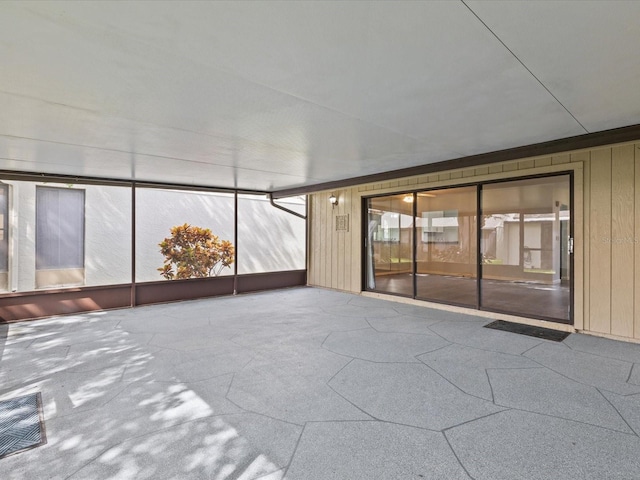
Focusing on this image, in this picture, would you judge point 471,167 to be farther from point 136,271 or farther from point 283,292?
point 136,271

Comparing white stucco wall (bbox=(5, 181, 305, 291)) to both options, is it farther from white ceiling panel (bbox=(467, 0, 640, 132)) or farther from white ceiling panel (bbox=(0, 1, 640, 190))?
white ceiling panel (bbox=(467, 0, 640, 132))

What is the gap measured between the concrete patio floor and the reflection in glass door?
5.30 ft

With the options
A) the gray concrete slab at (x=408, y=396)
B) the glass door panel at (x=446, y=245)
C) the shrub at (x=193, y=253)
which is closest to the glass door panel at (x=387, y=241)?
the glass door panel at (x=446, y=245)

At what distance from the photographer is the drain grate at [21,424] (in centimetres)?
211

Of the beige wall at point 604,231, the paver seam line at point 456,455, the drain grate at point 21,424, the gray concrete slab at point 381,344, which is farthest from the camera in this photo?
the beige wall at point 604,231

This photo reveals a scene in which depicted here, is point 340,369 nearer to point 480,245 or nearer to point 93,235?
point 480,245

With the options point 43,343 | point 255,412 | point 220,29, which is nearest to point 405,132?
point 220,29

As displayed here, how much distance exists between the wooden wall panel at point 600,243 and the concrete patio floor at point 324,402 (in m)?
0.38

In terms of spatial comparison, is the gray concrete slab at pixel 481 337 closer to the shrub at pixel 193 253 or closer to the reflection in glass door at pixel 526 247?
the reflection in glass door at pixel 526 247

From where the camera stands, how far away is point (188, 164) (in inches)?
200

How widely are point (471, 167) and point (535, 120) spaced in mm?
1689

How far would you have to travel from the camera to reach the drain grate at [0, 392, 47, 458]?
211 centimetres

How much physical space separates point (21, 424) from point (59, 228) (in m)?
4.32

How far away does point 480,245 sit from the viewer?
18.2ft
